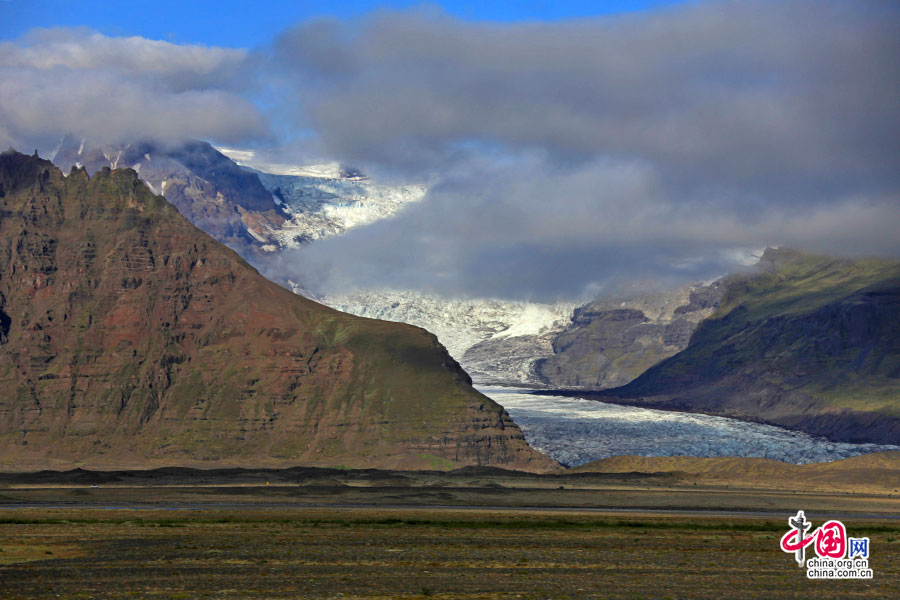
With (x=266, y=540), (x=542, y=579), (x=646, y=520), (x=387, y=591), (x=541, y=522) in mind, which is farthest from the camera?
(x=646, y=520)

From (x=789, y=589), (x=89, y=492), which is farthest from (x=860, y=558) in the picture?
(x=89, y=492)

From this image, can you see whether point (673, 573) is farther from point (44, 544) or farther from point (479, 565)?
point (44, 544)

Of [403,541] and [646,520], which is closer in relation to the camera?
[403,541]

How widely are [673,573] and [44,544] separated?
2012 inches

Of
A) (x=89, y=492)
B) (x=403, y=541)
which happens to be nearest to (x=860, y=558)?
(x=403, y=541)

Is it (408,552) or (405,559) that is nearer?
(405,559)

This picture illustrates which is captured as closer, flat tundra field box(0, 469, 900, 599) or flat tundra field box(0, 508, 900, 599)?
flat tundra field box(0, 508, 900, 599)

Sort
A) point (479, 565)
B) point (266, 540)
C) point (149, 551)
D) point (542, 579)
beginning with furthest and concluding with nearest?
point (266, 540) < point (149, 551) < point (479, 565) < point (542, 579)

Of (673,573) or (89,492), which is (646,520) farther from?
(89,492)

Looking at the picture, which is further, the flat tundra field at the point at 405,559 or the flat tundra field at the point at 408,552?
the flat tundra field at the point at 408,552

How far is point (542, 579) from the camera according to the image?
78.1 metres

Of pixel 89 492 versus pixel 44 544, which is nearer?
pixel 44 544

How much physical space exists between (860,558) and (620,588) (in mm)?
26063

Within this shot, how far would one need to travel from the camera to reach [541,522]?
403ft
